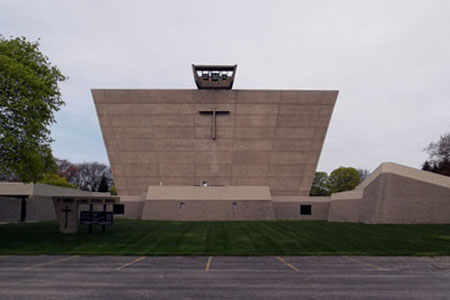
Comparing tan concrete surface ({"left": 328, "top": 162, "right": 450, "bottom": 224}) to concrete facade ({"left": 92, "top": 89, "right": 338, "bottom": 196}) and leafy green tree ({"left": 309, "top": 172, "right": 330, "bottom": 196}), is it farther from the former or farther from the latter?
leafy green tree ({"left": 309, "top": 172, "right": 330, "bottom": 196})

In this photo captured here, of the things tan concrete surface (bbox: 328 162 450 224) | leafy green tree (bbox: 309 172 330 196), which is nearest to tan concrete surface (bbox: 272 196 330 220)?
tan concrete surface (bbox: 328 162 450 224)

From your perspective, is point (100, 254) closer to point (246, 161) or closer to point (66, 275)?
point (66, 275)

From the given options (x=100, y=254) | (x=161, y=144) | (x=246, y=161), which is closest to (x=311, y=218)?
(x=246, y=161)

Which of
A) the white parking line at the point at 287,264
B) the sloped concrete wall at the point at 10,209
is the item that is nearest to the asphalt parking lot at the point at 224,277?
the white parking line at the point at 287,264

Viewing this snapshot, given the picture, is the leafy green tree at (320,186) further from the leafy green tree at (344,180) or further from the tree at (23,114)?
the tree at (23,114)

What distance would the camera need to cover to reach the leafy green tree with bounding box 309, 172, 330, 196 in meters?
89.4

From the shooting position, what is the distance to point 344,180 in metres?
85.2

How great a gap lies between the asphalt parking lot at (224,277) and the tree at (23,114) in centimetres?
731

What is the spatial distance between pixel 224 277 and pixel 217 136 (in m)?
38.4

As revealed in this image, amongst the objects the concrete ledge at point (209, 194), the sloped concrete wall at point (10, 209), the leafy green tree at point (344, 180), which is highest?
the leafy green tree at point (344, 180)

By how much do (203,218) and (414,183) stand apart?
65.2ft

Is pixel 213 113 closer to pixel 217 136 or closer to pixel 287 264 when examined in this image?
pixel 217 136

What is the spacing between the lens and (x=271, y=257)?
1697 centimetres

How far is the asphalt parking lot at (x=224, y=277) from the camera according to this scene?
999 centimetres
